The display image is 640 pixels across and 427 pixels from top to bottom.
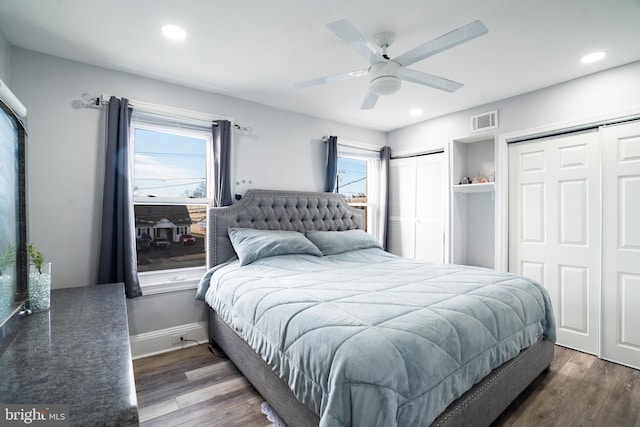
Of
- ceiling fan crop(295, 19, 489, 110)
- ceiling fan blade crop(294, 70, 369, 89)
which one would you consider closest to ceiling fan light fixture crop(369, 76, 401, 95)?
ceiling fan crop(295, 19, 489, 110)

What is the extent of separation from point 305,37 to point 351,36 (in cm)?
60

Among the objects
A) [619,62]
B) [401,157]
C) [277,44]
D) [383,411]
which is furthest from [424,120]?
[383,411]

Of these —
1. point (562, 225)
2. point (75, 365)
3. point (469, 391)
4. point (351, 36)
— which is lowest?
point (469, 391)

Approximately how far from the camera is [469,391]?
5.02ft

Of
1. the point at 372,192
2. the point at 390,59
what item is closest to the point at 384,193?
the point at 372,192

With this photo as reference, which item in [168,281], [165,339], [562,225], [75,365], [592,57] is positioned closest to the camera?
[75,365]

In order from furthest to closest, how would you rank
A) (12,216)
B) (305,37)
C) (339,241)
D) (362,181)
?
1. (362,181)
2. (339,241)
3. (305,37)
4. (12,216)

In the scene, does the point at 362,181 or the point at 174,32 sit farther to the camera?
the point at 362,181

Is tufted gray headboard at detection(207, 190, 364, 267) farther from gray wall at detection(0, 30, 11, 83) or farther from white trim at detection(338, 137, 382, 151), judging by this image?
gray wall at detection(0, 30, 11, 83)

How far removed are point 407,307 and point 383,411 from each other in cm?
57

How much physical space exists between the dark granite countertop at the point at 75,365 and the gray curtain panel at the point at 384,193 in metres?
3.48

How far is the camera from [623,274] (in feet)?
8.63

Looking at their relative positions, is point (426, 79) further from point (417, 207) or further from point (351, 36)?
Answer: point (417, 207)

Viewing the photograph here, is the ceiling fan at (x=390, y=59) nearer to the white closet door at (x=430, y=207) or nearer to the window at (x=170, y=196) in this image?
the window at (x=170, y=196)
